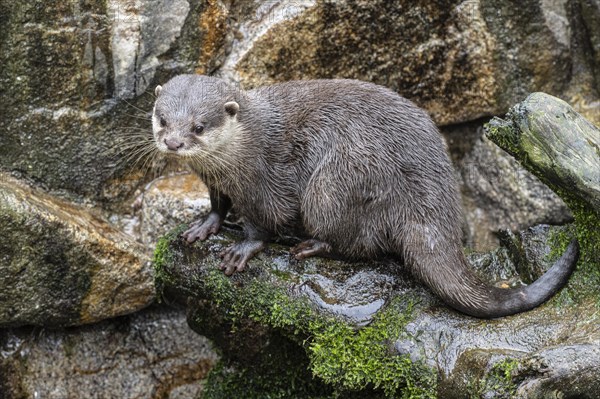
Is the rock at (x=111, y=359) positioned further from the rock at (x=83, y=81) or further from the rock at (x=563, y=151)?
the rock at (x=563, y=151)

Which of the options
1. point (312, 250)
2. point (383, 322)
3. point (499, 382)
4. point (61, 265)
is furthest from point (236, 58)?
point (499, 382)

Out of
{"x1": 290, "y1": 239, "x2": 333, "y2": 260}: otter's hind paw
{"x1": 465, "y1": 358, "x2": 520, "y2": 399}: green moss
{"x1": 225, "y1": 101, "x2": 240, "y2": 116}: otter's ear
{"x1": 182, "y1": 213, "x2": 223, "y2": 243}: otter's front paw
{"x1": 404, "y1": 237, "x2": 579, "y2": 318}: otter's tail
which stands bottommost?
{"x1": 465, "y1": 358, "x2": 520, "y2": 399}: green moss

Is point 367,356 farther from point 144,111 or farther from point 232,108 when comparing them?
point 144,111

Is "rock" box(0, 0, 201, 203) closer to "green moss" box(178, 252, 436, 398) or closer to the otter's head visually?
the otter's head

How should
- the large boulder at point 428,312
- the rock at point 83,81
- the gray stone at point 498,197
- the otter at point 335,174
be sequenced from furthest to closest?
the gray stone at point 498,197 → the rock at point 83,81 → the otter at point 335,174 → the large boulder at point 428,312

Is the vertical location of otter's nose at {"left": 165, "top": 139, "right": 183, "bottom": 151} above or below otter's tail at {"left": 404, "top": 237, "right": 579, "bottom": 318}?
above

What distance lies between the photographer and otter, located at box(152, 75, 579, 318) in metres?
4.01

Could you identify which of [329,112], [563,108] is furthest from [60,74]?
[563,108]

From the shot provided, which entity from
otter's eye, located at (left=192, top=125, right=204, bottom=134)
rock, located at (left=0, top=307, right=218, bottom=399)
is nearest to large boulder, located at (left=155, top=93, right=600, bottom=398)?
otter's eye, located at (left=192, top=125, right=204, bottom=134)

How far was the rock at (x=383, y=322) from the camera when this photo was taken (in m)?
3.66

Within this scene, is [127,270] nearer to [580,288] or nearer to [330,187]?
[330,187]

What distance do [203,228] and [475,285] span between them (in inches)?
57.8

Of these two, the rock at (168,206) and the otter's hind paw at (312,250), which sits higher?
the otter's hind paw at (312,250)

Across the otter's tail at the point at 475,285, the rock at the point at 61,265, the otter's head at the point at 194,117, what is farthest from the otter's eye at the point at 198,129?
the otter's tail at the point at 475,285
